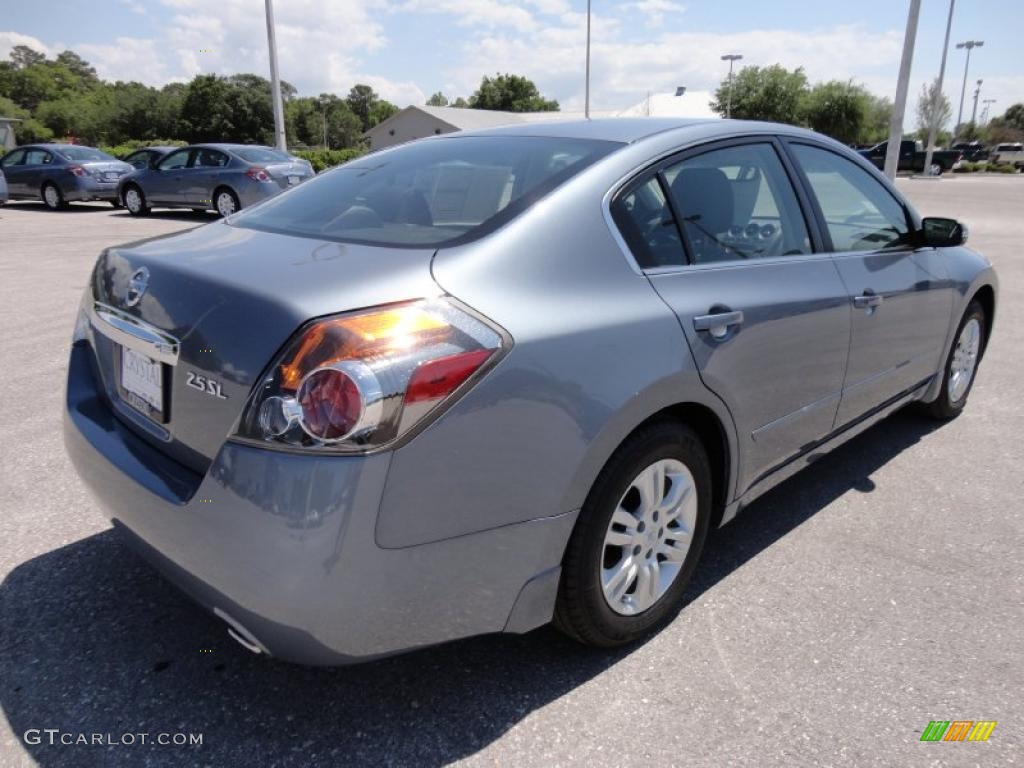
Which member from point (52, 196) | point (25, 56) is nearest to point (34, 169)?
point (52, 196)

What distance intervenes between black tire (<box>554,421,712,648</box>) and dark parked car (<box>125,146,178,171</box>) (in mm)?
16853

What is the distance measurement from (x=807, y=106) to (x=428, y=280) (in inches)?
2994

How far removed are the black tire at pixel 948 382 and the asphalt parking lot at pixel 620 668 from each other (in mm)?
980

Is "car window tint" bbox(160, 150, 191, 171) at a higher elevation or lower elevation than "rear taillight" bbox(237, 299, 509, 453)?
higher

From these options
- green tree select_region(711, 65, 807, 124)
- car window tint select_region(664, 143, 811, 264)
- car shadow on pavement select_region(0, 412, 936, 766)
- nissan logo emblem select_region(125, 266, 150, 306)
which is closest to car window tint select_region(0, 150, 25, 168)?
car shadow on pavement select_region(0, 412, 936, 766)

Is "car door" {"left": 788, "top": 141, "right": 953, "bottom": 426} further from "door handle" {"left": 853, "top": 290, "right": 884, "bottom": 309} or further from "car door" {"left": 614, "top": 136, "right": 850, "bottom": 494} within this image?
"car door" {"left": 614, "top": 136, "right": 850, "bottom": 494}

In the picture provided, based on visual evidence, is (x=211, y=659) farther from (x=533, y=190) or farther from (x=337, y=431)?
(x=533, y=190)

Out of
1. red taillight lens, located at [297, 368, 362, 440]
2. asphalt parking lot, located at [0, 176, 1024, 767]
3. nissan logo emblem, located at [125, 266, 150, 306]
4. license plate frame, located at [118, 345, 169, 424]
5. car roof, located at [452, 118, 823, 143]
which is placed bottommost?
asphalt parking lot, located at [0, 176, 1024, 767]

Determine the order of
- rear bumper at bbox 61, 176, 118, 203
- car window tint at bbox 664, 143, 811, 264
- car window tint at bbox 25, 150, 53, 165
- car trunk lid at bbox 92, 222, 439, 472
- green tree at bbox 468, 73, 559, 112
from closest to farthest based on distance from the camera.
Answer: car trunk lid at bbox 92, 222, 439, 472
car window tint at bbox 664, 143, 811, 264
rear bumper at bbox 61, 176, 118, 203
car window tint at bbox 25, 150, 53, 165
green tree at bbox 468, 73, 559, 112

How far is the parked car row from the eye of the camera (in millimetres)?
15094

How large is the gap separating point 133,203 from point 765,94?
67.4m

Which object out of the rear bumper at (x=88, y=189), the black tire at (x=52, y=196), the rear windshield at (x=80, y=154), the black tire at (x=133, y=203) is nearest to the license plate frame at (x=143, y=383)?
the black tire at (x=133, y=203)

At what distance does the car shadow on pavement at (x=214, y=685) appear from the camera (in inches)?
79.0

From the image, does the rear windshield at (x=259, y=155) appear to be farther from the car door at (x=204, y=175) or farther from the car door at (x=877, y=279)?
the car door at (x=877, y=279)
